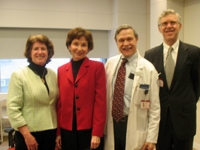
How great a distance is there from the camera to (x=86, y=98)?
165cm

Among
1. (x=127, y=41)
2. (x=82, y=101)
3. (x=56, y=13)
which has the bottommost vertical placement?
(x=82, y=101)

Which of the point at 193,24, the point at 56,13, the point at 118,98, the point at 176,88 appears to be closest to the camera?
the point at 118,98

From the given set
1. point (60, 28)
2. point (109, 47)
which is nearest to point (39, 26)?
point (60, 28)

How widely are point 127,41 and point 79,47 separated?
0.39 meters

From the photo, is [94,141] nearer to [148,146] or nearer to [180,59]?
[148,146]

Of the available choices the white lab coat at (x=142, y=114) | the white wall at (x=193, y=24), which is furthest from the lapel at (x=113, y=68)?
the white wall at (x=193, y=24)

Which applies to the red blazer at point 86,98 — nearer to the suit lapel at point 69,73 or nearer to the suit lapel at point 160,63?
the suit lapel at point 69,73

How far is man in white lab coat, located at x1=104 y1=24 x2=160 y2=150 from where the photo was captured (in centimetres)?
168

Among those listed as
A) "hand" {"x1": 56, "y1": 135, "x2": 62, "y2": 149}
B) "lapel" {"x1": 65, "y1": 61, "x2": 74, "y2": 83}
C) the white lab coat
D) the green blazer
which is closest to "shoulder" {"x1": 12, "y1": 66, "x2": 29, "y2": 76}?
the green blazer

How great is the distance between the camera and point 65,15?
450 cm

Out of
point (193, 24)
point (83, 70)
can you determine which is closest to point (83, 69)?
point (83, 70)

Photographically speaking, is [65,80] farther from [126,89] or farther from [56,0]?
[56,0]

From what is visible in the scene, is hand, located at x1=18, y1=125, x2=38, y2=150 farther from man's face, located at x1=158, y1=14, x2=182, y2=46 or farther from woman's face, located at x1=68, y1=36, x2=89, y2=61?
man's face, located at x1=158, y1=14, x2=182, y2=46

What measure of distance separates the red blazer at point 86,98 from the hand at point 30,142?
240 mm
